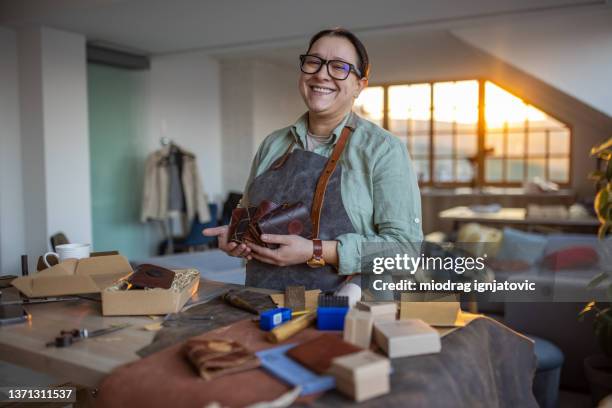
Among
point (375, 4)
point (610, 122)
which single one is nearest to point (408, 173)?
point (375, 4)

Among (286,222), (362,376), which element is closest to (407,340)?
(362,376)

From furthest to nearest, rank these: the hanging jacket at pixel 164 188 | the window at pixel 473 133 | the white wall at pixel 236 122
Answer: the window at pixel 473 133 < the white wall at pixel 236 122 < the hanging jacket at pixel 164 188

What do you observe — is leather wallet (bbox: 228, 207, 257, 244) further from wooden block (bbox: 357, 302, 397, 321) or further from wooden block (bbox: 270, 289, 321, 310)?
wooden block (bbox: 357, 302, 397, 321)

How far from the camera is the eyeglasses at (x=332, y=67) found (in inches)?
65.9

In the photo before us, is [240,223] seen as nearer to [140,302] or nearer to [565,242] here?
[140,302]

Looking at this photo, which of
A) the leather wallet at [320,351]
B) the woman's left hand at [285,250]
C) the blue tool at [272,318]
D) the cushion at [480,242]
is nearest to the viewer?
the leather wallet at [320,351]

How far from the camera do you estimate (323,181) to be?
5.42 ft

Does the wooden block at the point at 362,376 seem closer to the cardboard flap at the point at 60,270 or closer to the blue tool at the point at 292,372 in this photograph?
the blue tool at the point at 292,372

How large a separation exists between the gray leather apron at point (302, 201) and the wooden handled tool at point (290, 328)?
33 cm

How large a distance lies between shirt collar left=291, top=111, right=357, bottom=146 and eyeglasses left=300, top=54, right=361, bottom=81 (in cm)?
15

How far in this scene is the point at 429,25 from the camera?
5.31 m

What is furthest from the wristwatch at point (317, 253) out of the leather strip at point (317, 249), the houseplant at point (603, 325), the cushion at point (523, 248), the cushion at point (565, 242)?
the cushion at point (565, 242)

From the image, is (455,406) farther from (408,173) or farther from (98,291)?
(98,291)

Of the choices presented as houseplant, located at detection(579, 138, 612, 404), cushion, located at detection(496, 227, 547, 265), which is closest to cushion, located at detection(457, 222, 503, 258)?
cushion, located at detection(496, 227, 547, 265)
